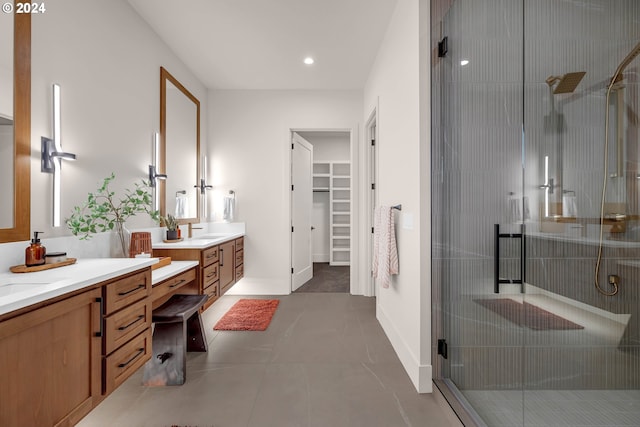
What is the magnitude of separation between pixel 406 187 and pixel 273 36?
2.00m

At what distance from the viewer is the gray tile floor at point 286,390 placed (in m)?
1.69

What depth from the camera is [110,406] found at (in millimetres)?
1789

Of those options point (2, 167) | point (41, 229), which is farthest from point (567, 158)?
point (41, 229)

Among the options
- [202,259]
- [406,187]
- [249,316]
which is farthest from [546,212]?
[249,316]

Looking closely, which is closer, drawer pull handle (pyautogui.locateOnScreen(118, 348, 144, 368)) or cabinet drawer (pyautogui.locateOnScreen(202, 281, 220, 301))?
drawer pull handle (pyautogui.locateOnScreen(118, 348, 144, 368))

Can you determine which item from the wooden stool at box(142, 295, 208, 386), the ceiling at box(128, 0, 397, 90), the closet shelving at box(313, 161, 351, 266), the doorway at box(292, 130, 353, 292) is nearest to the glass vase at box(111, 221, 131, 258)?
the wooden stool at box(142, 295, 208, 386)

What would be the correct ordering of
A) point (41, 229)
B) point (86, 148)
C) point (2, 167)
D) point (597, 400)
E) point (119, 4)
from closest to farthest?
point (597, 400), point (2, 167), point (41, 229), point (86, 148), point (119, 4)

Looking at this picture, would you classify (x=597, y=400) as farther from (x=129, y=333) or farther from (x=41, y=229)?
(x=41, y=229)

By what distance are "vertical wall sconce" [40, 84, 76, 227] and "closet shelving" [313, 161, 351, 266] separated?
4.63m

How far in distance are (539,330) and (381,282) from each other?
5.25 ft

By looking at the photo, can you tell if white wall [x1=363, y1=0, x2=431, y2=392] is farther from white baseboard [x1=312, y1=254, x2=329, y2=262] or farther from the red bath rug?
white baseboard [x1=312, y1=254, x2=329, y2=262]

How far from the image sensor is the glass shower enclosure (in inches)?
32.3

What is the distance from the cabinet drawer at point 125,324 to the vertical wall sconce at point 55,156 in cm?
77

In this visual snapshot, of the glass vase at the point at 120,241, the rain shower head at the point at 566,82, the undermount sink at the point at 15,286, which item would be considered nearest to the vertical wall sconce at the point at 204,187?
the glass vase at the point at 120,241
